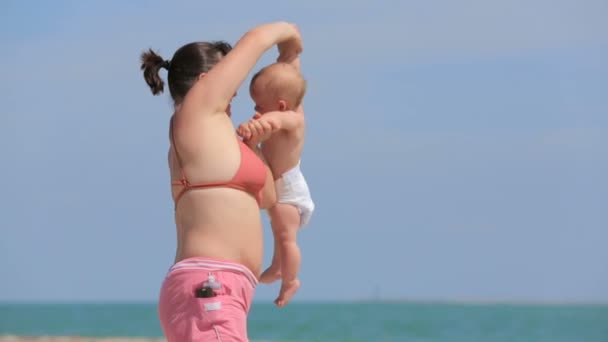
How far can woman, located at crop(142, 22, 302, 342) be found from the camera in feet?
12.4

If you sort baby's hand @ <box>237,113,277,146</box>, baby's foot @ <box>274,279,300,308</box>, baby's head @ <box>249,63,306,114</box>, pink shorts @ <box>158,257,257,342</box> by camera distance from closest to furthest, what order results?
pink shorts @ <box>158,257,257,342</box> < baby's hand @ <box>237,113,277,146</box> < baby's head @ <box>249,63,306,114</box> < baby's foot @ <box>274,279,300,308</box>

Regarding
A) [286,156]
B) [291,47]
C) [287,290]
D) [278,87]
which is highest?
[291,47]

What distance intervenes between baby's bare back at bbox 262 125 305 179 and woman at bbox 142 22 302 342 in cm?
16

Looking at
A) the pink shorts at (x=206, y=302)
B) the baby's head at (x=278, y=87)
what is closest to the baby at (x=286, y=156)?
the baby's head at (x=278, y=87)

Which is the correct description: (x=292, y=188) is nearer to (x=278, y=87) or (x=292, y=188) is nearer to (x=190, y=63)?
(x=278, y=87)

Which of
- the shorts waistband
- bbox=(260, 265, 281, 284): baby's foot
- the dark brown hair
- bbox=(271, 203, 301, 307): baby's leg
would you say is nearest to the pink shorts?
the shorts waistband

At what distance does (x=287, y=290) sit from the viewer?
4219mm

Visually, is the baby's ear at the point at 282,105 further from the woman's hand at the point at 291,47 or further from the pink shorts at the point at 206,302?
the pink shorts at the point at 206,302

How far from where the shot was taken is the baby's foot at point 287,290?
13.8ft

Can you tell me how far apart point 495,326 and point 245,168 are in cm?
4067

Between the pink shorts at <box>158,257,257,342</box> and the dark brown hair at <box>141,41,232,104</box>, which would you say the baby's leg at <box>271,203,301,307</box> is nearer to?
the pink shorts at <box>158,257,257,342</box>

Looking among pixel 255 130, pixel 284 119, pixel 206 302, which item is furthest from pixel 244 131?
pixel 206 302

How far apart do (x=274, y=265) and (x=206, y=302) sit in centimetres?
56

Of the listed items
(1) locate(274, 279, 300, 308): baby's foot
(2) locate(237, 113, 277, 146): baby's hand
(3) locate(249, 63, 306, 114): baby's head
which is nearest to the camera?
(2) locate(237, 113, 277, 146): baby's hand
